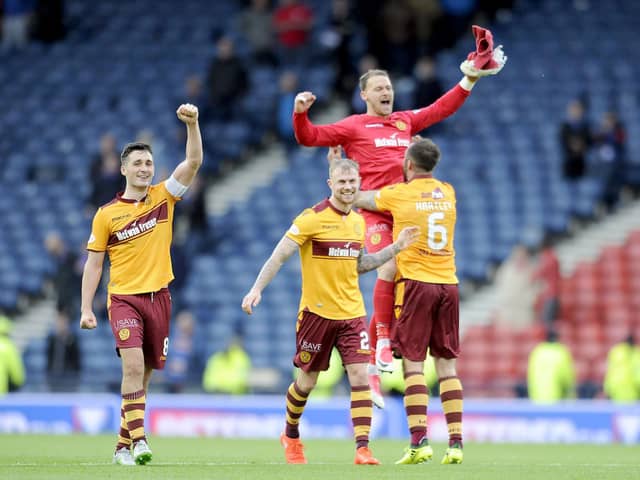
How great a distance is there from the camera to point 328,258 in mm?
11625

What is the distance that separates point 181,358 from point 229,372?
34.3 inches

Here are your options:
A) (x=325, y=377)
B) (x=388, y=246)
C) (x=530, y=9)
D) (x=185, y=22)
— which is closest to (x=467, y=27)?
(x=530, y=9)

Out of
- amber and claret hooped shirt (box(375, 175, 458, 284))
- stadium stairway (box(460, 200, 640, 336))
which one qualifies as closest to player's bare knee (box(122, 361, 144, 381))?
amber and claret hooped shirt (box(375, 175, 458, 284))

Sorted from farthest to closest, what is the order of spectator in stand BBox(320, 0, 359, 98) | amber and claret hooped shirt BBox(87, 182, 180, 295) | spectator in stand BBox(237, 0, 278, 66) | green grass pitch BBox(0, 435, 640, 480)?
spectator in stand BBox(237, 0, 278, 66) → spectator in stand BBox(320, 0, 359, 98) → amber and claret hooped shirt BBox(87, 182, 180, 295) → green grass pitch BBox(0, 435, 640, 480)

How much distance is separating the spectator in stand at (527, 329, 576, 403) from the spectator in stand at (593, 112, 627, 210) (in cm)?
416

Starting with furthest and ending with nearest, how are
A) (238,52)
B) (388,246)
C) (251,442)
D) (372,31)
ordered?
1. (238,52)
2. (372,31)
3. (251,442)
4. (388,246)

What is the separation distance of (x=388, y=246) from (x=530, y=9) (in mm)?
16458

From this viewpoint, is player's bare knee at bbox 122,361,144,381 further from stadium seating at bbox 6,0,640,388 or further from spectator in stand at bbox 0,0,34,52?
spectator in stand at bbox 0,0,34,52

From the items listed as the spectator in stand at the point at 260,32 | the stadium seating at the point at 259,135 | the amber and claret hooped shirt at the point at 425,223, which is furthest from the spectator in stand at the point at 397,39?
the amber and claret hooped shirt at the point at 425,223

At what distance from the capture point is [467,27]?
2698 centimetres

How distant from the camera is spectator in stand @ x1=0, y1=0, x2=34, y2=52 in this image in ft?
98.9

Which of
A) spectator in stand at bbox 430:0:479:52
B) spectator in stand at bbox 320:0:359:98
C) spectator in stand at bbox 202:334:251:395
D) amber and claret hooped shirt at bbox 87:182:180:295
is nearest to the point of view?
amber and claret hooped shirt at bbox 87:182:180:295

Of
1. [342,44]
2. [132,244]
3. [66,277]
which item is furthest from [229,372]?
[132,244]

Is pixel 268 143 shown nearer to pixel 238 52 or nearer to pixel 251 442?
pixel 238 52
